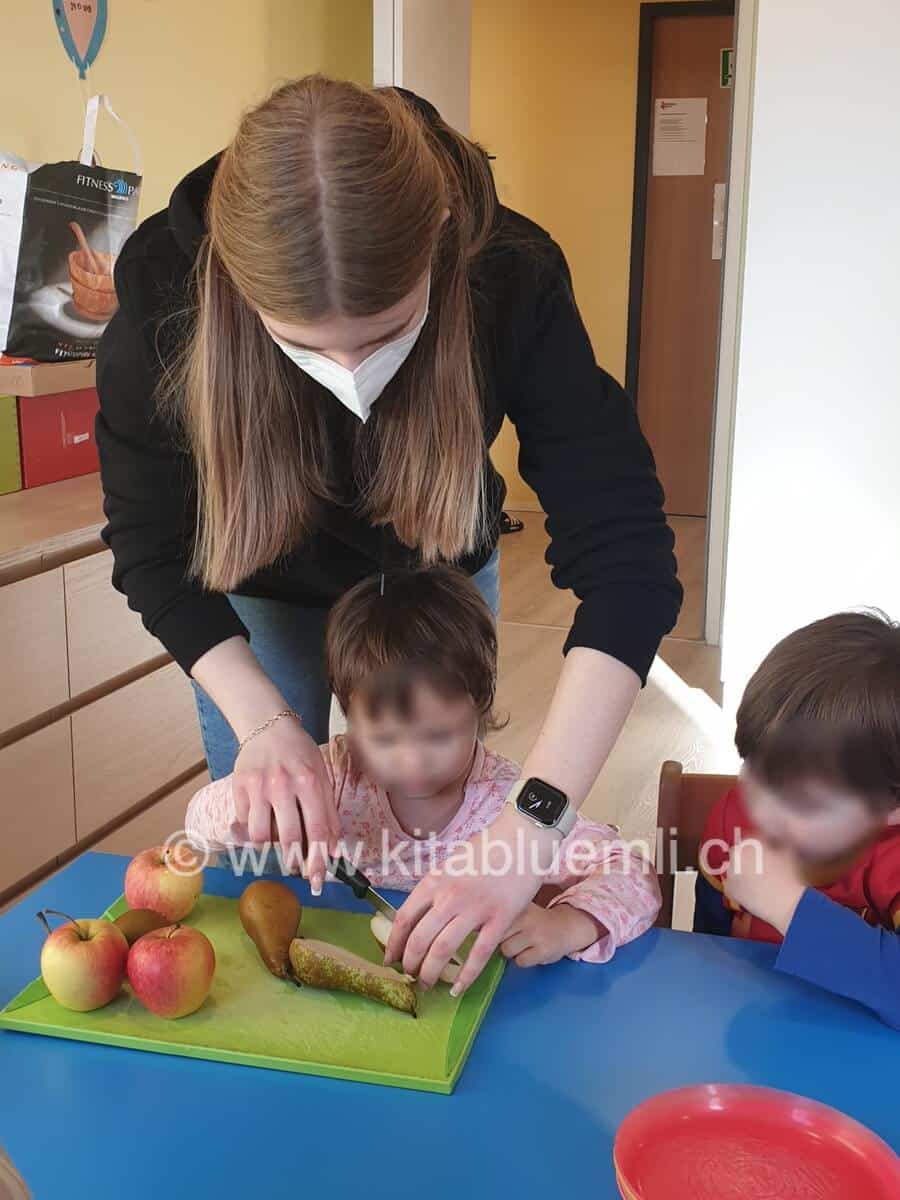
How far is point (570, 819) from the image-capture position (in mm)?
1012

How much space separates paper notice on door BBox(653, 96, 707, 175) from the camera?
5422 millimetres

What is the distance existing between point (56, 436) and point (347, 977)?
6.29 ft

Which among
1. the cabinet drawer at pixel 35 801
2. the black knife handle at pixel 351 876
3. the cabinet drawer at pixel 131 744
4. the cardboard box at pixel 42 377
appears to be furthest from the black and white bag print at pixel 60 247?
the black knife handle at pixel 351 876

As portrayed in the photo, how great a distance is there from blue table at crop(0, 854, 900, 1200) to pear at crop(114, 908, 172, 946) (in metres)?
0.08

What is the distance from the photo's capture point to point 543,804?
1.01m

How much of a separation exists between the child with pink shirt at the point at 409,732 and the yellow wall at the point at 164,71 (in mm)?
1422

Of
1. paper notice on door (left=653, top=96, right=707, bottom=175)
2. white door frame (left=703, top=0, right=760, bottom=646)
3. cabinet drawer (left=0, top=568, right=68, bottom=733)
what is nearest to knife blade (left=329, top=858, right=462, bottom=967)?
cabinet drawer (left=0, top=568, right=68, bottom=733)

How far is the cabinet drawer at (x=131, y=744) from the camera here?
7.86 ft

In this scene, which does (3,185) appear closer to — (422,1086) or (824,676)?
(824,676)

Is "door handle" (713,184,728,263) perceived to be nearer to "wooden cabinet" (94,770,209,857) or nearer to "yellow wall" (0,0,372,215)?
"yellow wall" (0,0,372,215)

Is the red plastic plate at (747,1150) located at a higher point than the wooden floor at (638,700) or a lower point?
higher

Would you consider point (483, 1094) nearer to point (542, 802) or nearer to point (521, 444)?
point (542, 802)

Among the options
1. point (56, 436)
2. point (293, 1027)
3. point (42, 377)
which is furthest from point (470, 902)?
point (56, 436)

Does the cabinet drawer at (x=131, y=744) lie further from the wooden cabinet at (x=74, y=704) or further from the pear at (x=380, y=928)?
the pear at (x=380, y=928)
